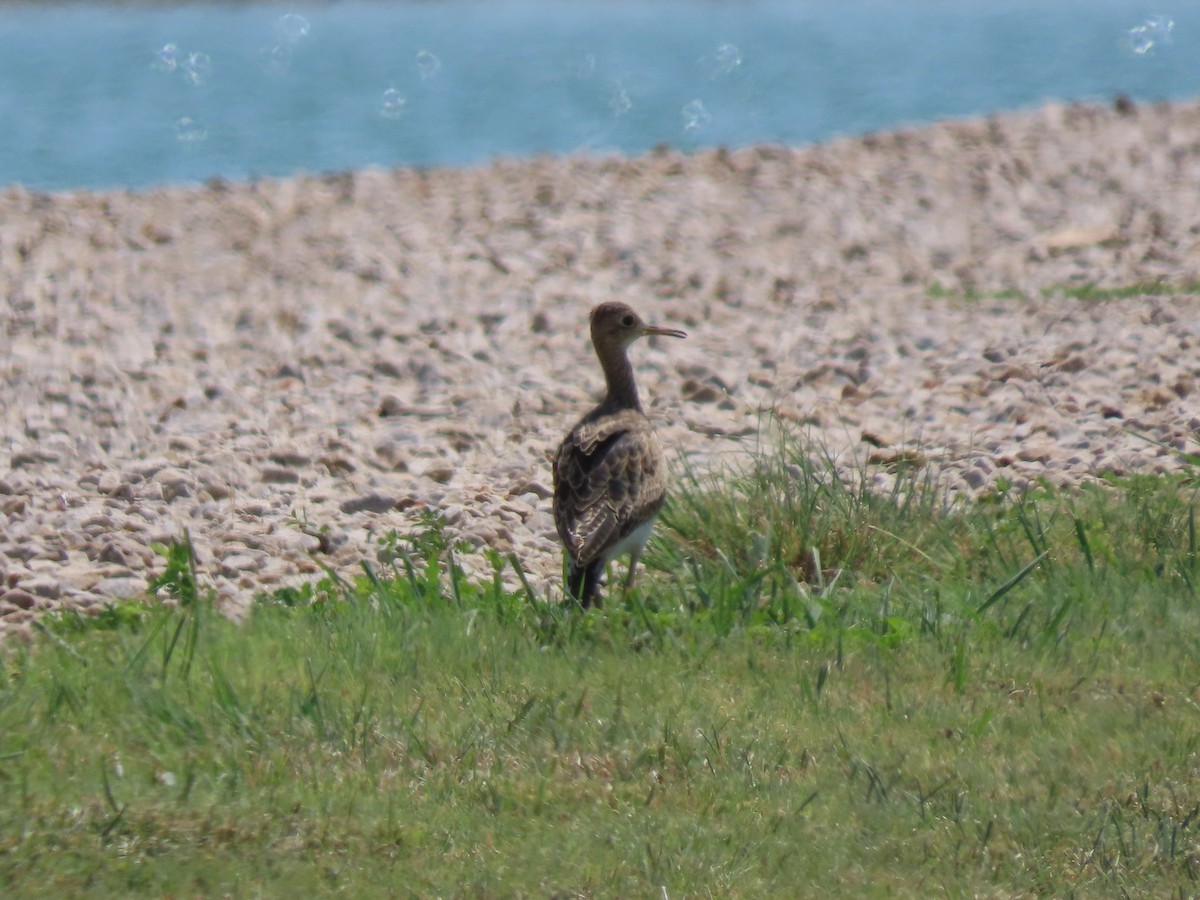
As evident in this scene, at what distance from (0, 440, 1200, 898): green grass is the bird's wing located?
0.32 m

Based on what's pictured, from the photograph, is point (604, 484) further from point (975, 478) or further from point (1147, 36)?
point (1147, 36)

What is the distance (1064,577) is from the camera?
289 inches

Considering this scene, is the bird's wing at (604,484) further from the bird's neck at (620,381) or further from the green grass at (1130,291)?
the green grass at (1130,291)

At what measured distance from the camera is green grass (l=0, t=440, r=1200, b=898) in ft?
17.4

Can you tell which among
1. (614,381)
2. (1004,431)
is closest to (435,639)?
(614,381)

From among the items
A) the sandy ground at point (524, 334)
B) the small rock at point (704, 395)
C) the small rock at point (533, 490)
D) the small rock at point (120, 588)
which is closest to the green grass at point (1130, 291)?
the sandy ground at point (524, 334)

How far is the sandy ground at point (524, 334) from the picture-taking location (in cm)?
897

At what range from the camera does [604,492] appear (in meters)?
7.32

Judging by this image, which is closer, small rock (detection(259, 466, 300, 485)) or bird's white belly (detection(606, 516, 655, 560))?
bird's white belly (detection(606, 516, 655, 560))

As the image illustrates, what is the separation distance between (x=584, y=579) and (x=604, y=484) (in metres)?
0.47

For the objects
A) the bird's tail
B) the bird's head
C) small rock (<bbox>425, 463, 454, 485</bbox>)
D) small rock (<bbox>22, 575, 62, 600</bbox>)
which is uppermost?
the bird's head

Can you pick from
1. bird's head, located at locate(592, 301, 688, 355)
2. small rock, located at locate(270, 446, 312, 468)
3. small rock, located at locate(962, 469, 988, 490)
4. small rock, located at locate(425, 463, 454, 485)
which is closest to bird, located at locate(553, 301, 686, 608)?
bird's head, located at locate(592, 301, 688, 355)

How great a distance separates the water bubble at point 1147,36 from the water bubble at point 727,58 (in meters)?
6.17

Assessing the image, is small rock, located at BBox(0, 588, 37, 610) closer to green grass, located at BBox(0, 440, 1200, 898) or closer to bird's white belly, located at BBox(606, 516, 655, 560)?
green grass, located at BBox(0, 440, 1200, 898)
